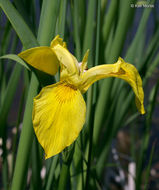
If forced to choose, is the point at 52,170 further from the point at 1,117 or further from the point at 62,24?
the point at 62,24

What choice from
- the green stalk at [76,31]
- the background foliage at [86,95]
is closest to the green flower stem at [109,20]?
the background foliage at [86,95]

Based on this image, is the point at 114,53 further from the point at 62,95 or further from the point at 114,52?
the point at 62,95

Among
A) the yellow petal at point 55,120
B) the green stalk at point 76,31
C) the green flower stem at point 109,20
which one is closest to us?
the yellow petal at point 55,120

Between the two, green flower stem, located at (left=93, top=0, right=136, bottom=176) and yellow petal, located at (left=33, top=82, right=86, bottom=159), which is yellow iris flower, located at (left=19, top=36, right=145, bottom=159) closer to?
yellow petal, located at (left=33, top=82, right=86, bottom=159)

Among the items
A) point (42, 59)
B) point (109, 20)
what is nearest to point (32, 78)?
point (42, 59)

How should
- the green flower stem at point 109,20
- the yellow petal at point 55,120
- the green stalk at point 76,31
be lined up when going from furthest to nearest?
the green flower stem at point 109,20 → the green stalk at point 76,31 → the yellow petal at point 55,120

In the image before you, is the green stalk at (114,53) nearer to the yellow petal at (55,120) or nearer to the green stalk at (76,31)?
the green stalk at (76,31)

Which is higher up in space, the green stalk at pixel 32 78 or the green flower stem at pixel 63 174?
the green stalk at pixel 32 78

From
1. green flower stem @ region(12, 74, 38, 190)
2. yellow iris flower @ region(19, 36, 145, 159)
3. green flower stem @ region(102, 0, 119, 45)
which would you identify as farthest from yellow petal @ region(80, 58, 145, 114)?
green flower stem @ region(102, 0, 119, 45)
